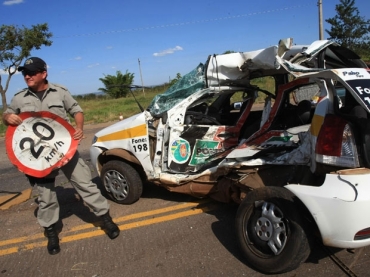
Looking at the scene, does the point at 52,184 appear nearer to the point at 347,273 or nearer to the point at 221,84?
the point at 221,84

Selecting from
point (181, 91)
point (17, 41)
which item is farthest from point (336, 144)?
point (17, 41)

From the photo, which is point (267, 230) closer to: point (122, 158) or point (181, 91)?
point (181, 91)

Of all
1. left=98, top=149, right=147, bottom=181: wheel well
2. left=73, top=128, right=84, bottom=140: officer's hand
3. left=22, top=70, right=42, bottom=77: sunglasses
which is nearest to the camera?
left=22, top=70, right=42, bottom=77: sunglasses

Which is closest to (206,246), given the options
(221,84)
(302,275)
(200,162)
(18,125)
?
(302,275)

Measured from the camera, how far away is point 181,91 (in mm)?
4211

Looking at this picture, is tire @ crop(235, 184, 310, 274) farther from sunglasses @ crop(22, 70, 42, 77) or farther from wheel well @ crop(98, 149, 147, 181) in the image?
sunglasses @ crop(22, 70, 42, 77)

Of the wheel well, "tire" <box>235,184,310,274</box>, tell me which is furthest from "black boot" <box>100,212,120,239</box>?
"tire" <box>235,184,310,274</box>

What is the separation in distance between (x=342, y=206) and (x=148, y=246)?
1923 mm

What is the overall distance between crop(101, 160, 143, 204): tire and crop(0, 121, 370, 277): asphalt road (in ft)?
0.44

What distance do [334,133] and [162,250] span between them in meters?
1.89

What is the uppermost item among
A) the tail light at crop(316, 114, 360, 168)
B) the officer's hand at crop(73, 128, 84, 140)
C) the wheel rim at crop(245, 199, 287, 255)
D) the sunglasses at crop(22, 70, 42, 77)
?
the sunglasses at crop(22, 70, 42, 77)

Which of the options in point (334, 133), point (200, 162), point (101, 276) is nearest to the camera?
point (334, 133)

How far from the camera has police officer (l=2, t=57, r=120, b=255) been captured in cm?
328

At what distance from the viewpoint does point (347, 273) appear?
8.59ft
